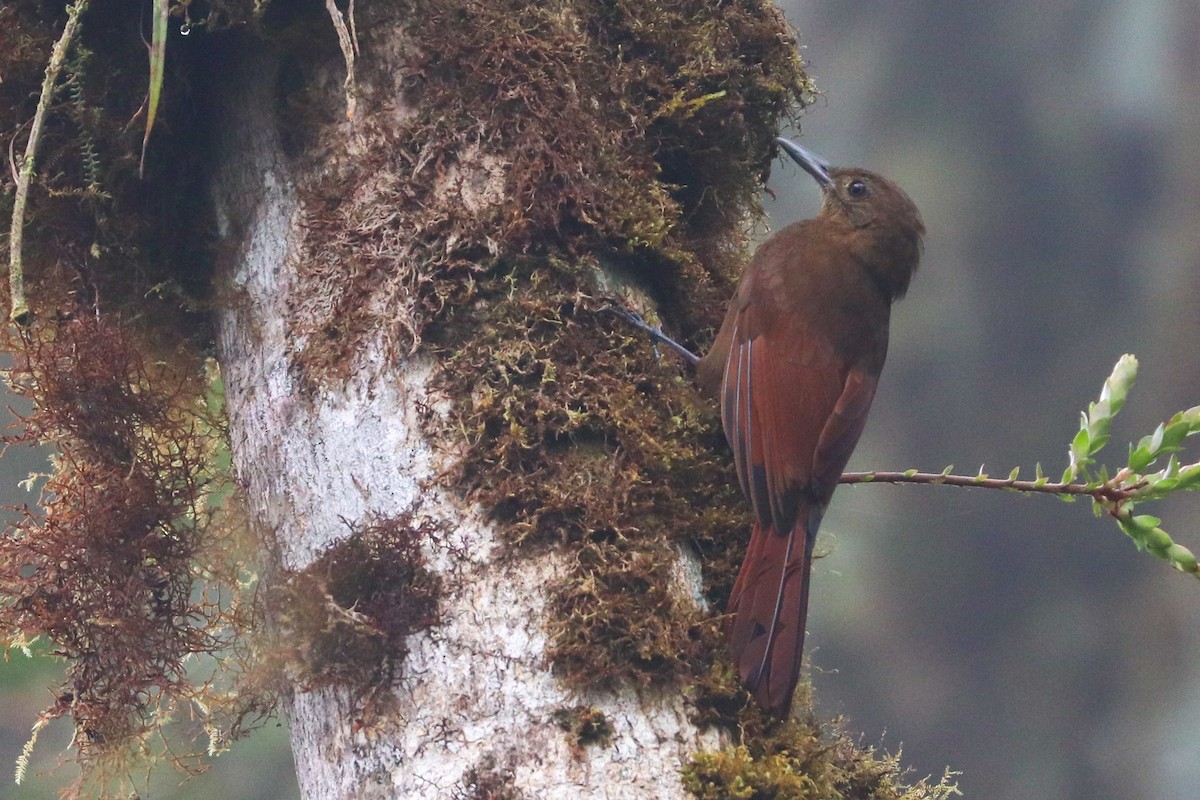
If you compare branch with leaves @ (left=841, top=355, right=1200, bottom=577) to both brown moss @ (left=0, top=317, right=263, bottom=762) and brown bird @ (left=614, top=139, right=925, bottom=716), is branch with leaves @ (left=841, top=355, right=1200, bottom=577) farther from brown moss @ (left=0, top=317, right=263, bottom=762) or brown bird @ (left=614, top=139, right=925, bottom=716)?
brown moss @ (left=0, top=317, right=263, bottom=762)

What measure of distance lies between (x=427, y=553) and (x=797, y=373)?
1.14m

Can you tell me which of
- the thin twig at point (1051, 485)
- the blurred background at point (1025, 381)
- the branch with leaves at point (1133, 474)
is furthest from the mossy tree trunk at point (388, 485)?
the blurred background at point (1025, 381)

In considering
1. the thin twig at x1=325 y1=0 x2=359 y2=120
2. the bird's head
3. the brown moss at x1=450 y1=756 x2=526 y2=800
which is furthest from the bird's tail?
the thin twig at x1=325 y1=0 x2=359 y2=120

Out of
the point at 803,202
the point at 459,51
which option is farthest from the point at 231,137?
the point at 803,202

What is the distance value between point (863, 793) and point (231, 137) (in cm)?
185

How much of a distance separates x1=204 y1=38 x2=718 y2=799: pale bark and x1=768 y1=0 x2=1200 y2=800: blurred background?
4.93 m

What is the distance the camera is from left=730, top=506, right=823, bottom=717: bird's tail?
2043 millimetres

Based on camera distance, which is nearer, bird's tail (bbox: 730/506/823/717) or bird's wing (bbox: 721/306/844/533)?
bird's tail (bbox: 730/506/823/717)

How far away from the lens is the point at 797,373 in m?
2.85

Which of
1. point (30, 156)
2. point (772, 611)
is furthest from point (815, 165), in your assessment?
point (30, 156)

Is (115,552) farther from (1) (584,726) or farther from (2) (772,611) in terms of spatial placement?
(2) (772,611)

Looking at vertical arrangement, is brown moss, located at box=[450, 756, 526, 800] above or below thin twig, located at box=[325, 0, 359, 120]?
below

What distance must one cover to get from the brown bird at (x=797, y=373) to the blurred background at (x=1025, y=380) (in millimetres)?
3878

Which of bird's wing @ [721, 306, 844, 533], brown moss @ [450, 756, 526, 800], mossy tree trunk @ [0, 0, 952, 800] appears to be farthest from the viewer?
bird's wing @ [721, 306, 844, 533]
